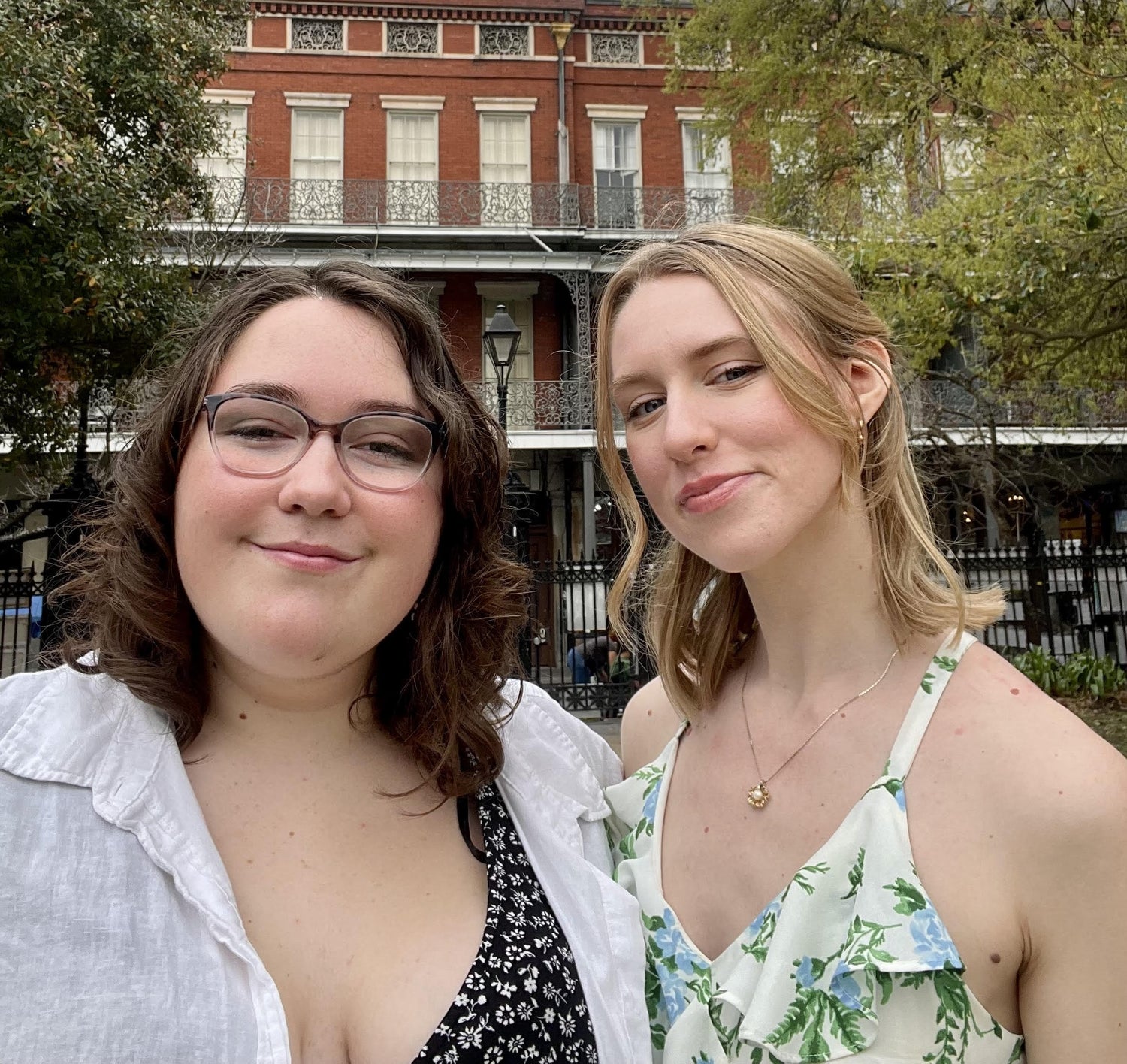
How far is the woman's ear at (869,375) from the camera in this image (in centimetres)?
171

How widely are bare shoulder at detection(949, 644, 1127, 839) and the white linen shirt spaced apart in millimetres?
693

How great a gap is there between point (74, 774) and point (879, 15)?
36.5 feet

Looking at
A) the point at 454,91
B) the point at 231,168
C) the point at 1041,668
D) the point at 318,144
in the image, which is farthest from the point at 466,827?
the point at 454,91

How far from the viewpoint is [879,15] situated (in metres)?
9.63

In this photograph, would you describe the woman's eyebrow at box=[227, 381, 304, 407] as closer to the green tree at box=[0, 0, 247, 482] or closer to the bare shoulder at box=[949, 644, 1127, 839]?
the bare shoulder at box=[949, 644, 1127, 839]

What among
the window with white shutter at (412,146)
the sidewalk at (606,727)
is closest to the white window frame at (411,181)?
the window with white shutter at (412,146)

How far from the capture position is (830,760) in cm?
160

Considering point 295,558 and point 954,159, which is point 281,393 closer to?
point 295,558

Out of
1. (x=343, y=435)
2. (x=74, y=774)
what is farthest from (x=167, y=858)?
(x=343, y=435)

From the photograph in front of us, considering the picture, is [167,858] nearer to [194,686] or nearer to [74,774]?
[74,774]

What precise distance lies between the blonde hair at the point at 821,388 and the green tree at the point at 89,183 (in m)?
6.65

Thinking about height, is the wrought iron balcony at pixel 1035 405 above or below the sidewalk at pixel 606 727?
above

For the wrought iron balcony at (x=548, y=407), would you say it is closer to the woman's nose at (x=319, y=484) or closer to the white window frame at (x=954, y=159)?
the white window frame at (x=954, y=159)

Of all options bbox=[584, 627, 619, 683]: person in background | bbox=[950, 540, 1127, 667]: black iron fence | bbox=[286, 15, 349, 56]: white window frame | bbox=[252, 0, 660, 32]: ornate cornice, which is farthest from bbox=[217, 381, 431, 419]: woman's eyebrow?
bbox=[286, 15, 349, 56]: white window frame
